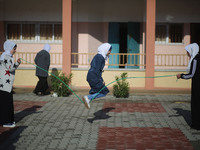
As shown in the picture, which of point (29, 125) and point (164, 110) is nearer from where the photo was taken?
point (29, 125)

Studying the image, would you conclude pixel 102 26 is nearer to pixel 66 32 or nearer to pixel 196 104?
pixel 66 32

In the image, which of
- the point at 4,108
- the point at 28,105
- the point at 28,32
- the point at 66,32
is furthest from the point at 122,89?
the point at 28,32

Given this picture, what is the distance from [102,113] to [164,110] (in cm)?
190

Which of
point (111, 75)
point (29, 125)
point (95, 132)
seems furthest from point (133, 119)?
point (111, 75)

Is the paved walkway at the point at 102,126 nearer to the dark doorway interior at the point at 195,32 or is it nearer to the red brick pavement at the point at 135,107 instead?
the red brick pavement at the point at 135,107

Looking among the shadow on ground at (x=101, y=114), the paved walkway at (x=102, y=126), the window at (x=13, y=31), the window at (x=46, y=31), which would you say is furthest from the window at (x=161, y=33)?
the window at (x=13, y=31)

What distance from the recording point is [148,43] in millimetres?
12273

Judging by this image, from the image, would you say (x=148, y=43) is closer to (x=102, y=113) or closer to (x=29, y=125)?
(x=102, y=113)

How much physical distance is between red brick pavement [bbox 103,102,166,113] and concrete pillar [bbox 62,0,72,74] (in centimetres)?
308

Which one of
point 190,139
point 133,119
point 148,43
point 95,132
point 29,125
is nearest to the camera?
point 190,139

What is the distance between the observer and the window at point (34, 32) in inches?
600

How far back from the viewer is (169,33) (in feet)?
48.8

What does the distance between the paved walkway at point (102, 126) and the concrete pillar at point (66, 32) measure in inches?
84.4

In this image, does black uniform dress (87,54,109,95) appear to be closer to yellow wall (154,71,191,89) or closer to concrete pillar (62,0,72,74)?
concrete pillar (62,0,72,74)
